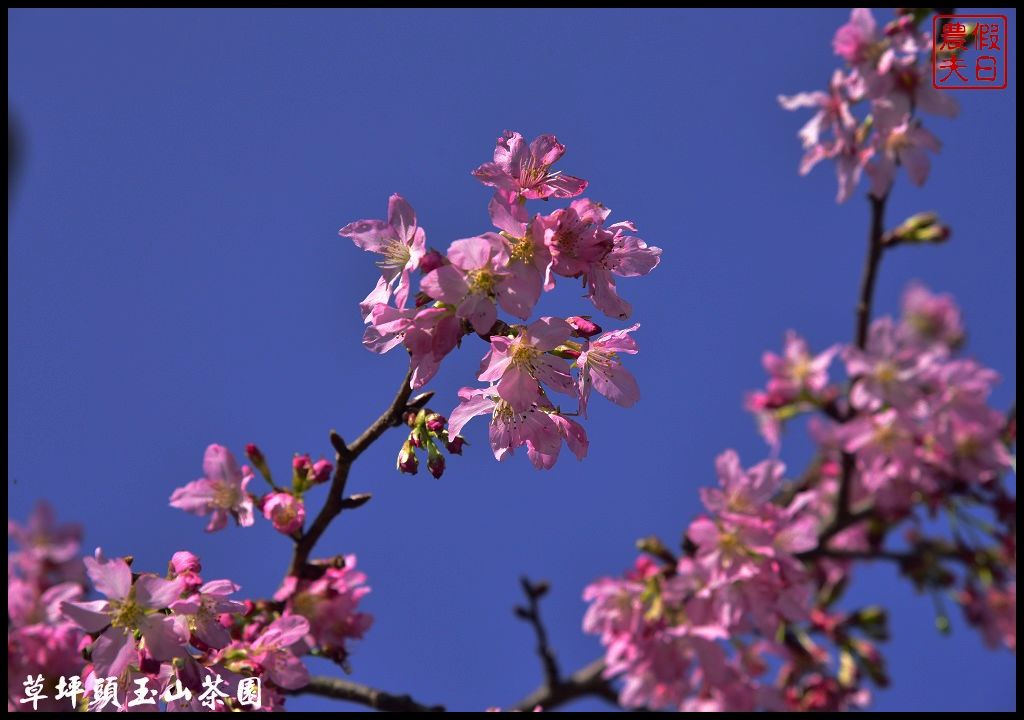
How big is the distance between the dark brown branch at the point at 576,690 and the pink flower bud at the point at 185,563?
7.65 ft

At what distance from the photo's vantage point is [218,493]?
10.7ft

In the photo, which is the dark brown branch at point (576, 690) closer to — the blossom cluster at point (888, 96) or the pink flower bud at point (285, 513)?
the pink flower bud at point (285, 513)

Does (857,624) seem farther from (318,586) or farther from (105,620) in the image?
(105,620)

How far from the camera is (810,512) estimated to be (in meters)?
6.06

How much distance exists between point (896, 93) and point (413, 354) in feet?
10.4

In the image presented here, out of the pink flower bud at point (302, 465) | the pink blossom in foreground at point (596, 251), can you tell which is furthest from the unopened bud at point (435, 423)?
the pink flower bud at point (302, 465)

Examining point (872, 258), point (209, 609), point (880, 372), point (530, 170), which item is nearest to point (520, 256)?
point (530, 170)

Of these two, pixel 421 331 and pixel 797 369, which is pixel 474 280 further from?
pixel 797 369

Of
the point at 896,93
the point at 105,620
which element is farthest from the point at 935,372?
the point at 105,620

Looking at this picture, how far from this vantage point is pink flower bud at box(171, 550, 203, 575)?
272 cm

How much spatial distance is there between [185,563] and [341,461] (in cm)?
65

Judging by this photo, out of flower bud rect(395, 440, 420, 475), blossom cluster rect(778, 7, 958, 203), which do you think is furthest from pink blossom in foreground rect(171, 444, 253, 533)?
blossom cluster rect(778, 7, 958, 203)

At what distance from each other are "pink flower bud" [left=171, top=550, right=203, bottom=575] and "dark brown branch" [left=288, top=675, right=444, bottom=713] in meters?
0.80

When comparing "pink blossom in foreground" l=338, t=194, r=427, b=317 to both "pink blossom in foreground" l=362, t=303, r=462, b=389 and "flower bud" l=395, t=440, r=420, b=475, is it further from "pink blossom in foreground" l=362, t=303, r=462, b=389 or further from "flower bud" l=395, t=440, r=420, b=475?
"flower bud" l=395, t=440, r=420, b=475
